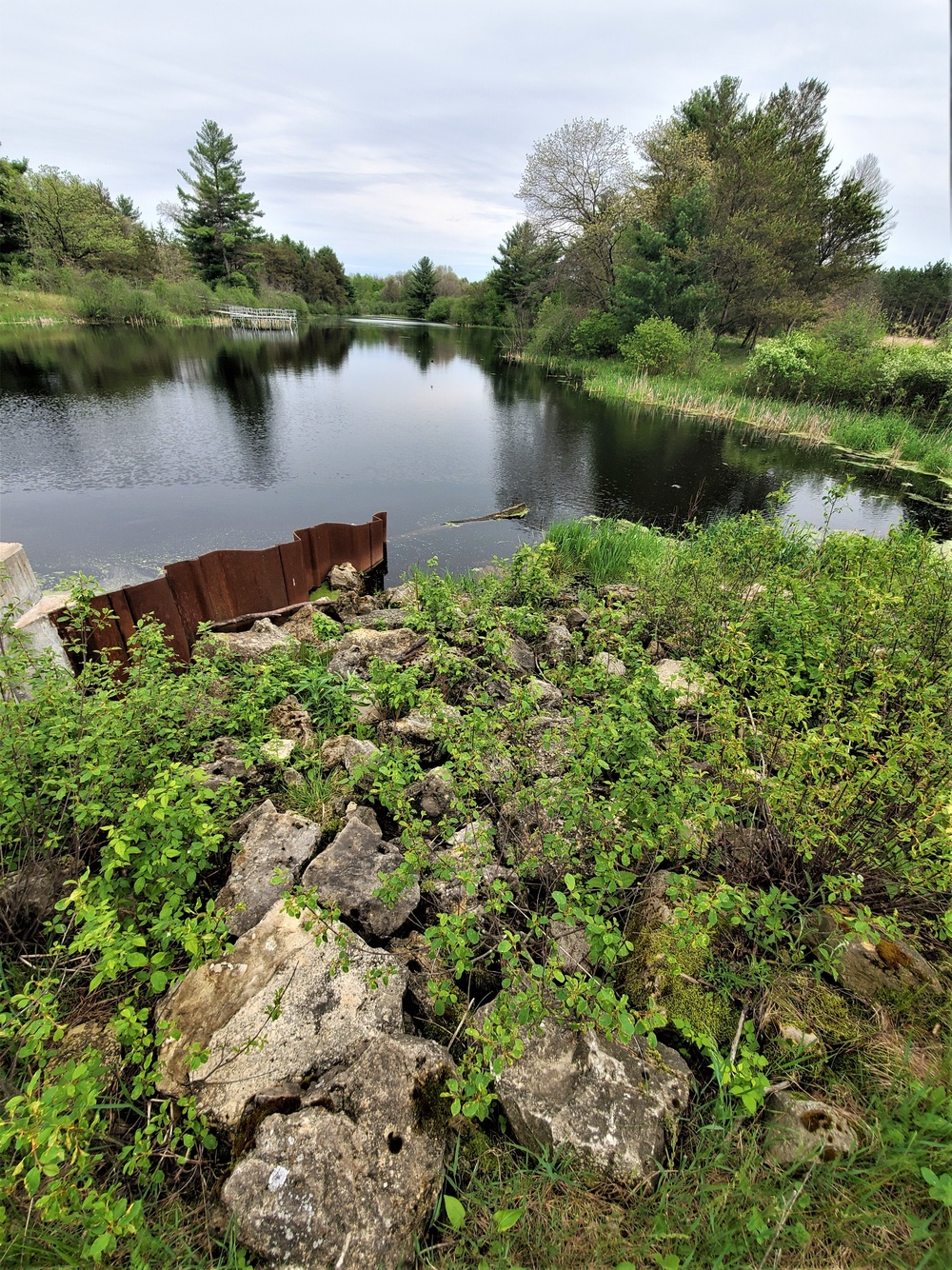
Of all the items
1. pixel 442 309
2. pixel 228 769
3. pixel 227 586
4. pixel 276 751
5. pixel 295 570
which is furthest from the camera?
pixel 442 309

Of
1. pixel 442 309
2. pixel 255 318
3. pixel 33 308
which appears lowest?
pixel 33 308

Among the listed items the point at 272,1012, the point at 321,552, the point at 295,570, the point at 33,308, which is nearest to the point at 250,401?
the point at 321,552

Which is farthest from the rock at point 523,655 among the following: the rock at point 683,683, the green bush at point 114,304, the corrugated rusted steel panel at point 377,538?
the green bush at point 114,304

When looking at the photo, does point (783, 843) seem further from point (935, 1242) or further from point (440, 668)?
point (440, 668)

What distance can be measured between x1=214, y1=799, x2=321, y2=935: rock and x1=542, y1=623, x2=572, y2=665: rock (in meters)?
2.60

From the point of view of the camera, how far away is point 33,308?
113 ft

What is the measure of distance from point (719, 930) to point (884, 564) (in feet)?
11.6

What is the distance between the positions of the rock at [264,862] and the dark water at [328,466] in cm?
629

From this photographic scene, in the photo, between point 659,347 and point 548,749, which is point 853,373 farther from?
point 548,749

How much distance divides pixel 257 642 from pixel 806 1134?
15.7 feet

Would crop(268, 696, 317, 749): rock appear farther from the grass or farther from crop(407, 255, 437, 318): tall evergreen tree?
crop(407, 255, 437, 318): tall evergreen tree

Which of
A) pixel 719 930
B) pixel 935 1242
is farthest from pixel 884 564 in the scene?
pixel 935 1242

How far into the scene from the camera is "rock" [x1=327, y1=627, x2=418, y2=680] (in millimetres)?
4664

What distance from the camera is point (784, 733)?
105 inches
